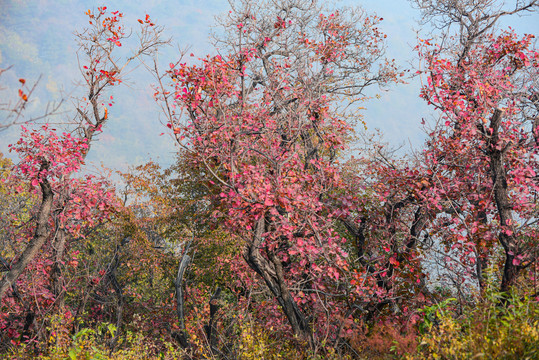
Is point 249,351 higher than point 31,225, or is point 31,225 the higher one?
point 31,225

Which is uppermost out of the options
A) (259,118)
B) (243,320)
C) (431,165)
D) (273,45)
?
(273,45)

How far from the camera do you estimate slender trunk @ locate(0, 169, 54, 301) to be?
27.0ft

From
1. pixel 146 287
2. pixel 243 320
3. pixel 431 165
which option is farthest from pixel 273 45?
pixel 146 287

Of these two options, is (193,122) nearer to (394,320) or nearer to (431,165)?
(431,165)

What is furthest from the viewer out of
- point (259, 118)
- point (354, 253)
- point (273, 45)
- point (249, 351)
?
point (354, 253)

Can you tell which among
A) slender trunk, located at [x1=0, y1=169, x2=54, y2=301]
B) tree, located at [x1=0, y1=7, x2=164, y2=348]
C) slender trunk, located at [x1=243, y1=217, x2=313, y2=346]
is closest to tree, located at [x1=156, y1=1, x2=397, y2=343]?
slender trunk, located at [x1=243, y1=217, x2=313, y2=346]

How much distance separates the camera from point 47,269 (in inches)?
465

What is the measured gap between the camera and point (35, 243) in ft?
28.1

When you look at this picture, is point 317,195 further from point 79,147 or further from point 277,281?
point 79,147

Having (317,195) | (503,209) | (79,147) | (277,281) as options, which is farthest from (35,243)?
(503,209)

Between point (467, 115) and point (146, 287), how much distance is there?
1391 cm

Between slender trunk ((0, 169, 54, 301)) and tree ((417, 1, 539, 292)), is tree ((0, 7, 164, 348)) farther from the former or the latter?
tree ((417, 1, 539, 292))

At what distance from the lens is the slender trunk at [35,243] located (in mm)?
8245

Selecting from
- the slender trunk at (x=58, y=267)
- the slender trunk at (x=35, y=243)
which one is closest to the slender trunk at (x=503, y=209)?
the slender trunk at (x=35, y=243)
